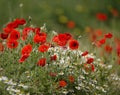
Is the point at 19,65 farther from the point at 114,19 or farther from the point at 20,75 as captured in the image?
the point at 114,19

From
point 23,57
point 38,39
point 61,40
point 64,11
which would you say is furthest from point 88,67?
point 64,11

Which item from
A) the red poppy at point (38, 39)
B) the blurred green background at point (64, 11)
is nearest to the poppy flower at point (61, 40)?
the red poppy at point (38, 39)

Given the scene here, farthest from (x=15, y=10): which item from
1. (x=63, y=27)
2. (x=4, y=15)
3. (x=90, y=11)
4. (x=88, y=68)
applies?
(x=88, y=68)

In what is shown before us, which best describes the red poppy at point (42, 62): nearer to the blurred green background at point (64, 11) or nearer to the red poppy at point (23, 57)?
the red poppy at point (23, 57)

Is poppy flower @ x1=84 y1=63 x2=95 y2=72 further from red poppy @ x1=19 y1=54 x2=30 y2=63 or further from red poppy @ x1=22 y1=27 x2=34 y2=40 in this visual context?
red poppy @ x1=19 y1=54 x2=30 y2=63

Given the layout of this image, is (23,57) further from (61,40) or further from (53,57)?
(61,40)

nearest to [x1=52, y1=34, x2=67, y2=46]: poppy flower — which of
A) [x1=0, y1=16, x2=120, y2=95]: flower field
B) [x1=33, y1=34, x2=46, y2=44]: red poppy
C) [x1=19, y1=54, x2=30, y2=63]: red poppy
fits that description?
[x1=0, y1=16, x2=120, y2=95]: flower field

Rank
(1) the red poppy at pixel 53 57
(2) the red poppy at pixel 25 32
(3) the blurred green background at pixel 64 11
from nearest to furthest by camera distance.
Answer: (1) the red poppy at pixel 53 57, (2) the red poppy at pixel 25 32, (3) the blurred green background at pixel 64 11
